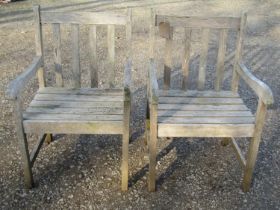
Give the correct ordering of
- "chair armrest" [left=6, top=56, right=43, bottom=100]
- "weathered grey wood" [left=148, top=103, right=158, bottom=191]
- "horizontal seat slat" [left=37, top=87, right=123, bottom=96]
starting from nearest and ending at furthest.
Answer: "chair armrest" [left=6, top=56, right=43, bottom=100] < "weathered grey wood" [left=148, top=103, right=158, bottom=191] < "horizontal seat slat" [left=37, top=87, right=123, bottom=96]

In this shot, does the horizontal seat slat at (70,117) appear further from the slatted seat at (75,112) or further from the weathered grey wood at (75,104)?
the weathered grey wood at (75,104)

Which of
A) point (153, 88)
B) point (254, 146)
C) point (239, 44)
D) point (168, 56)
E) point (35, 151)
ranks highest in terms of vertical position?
point (239, 44)

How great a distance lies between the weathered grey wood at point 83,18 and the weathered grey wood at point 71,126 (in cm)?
91

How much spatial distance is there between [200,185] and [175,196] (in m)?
0.26

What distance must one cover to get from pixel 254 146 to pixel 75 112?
139 centimetres

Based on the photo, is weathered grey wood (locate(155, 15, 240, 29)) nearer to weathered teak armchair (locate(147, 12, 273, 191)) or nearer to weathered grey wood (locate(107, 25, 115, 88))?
weathered teak armchair (locate(147, 12, 273, 191))

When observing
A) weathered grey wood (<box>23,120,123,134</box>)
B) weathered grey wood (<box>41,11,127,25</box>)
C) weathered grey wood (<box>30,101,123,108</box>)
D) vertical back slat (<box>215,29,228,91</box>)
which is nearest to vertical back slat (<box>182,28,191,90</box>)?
vertical back slat (<box>215,29,228,91</box>)

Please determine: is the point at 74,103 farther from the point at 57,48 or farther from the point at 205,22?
the point at 205,22

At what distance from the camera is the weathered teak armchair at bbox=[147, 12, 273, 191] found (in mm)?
2660

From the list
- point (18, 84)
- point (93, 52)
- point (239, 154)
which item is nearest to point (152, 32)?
point (93, 52)

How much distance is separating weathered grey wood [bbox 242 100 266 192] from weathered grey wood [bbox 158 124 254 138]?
0.18 feet

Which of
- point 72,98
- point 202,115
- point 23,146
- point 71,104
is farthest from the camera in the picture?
point 72,98

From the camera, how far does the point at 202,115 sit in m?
2.83

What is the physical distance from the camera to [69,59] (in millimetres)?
5508
